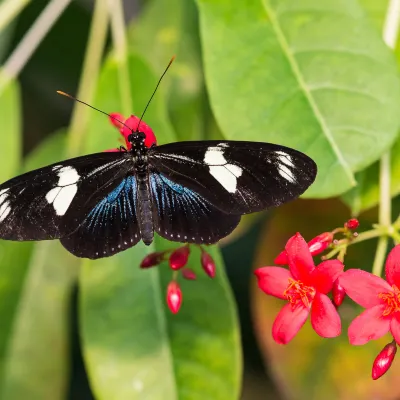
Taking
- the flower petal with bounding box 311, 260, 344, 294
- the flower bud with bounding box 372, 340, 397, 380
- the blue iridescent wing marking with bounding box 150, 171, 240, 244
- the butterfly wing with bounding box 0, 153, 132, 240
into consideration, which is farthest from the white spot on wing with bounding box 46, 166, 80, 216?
the flower bud with bounding box 372, 340, 397, 380

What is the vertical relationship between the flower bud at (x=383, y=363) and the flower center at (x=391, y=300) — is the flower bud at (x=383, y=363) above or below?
below

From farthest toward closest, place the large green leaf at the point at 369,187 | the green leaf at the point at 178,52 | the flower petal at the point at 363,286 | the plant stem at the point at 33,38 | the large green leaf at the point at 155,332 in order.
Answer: the green leaf at the point at 178,52
the plant stem at the point at 33,38
the large green leaf at the point at 155,332
the large green leaf at the point at 369,187
the flower petal at the point at 363,286

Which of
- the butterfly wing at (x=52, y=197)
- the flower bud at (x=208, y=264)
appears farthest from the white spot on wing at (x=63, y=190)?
the flower bud at (x=208, y=264)

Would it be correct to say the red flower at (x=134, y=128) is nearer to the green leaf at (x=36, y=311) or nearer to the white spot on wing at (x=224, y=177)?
the white spot on wing at (x=224, y=177)

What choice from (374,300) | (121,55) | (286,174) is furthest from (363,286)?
(121,55)

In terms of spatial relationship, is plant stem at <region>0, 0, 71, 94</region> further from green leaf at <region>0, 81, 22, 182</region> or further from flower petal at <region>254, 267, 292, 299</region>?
flower petal at <region>254, 267, 292, 299</region>

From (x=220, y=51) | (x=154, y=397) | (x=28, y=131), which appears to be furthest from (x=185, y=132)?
(x=28, y=131)

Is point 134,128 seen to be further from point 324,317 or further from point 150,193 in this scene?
point 324,317
